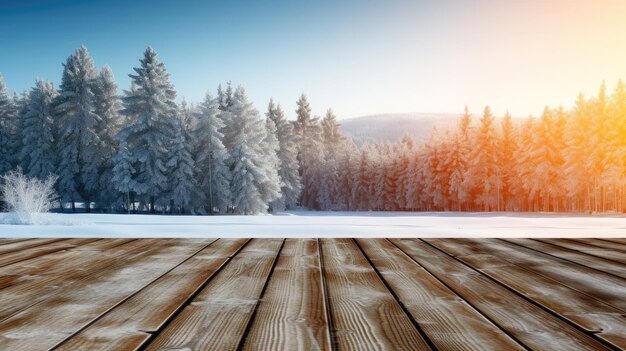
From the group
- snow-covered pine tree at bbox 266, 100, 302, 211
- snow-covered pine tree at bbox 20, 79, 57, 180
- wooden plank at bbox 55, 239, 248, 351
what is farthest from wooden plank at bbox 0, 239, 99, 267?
snow-covered pine tree at bbox 266, 100, 302, 211

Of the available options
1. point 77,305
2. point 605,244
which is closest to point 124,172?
point 605,244

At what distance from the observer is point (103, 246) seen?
144 inches

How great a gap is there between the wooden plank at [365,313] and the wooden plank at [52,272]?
1281 mm

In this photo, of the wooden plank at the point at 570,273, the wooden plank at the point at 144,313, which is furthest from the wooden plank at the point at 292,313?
the wooden plank at the point at 570,273

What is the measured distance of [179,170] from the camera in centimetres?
3512

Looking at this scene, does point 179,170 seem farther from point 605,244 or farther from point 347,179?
point 347,179

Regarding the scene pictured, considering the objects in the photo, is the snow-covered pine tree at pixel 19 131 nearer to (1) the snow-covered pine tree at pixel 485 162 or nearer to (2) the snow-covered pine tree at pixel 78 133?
(2) the snow-covered pine tree at pixel 78 133

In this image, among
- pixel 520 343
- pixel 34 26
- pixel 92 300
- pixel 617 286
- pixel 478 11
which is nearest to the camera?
pixel 520 343

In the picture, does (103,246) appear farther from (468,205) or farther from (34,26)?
(34,26)

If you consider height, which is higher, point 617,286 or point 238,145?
point 238,145

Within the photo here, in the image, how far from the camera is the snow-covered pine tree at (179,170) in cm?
3494

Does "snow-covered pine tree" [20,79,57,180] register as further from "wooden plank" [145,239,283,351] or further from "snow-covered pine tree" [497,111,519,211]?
"snow-covered pine tree" [497,111,519,211]

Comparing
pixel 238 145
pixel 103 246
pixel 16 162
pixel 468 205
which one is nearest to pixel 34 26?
pixel 16 162

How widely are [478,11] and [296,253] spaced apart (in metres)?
45.0
